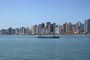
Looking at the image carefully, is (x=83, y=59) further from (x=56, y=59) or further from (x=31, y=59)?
(x=31, y=59)

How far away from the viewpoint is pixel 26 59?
45562mm

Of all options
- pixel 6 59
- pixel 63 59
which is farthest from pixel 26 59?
pixel 63 59

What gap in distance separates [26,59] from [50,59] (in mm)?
4721

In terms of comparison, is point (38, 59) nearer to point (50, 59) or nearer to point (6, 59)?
point (50, 59)

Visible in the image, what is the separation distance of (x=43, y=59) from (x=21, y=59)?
4.36 meters

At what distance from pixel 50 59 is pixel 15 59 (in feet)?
22.9

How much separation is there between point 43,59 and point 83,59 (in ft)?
25.8

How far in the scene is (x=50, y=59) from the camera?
45719mm

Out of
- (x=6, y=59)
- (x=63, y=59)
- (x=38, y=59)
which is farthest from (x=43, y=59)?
(x=6, y=59)

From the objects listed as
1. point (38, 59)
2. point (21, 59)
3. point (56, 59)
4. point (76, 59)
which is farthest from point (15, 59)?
point (76, 59)

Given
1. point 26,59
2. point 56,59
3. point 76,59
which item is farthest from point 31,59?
point 76,59

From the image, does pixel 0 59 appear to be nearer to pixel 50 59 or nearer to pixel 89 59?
pixel 50 59

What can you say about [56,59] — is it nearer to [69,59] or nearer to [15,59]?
[69,59]

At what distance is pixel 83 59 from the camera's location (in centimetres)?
4562
